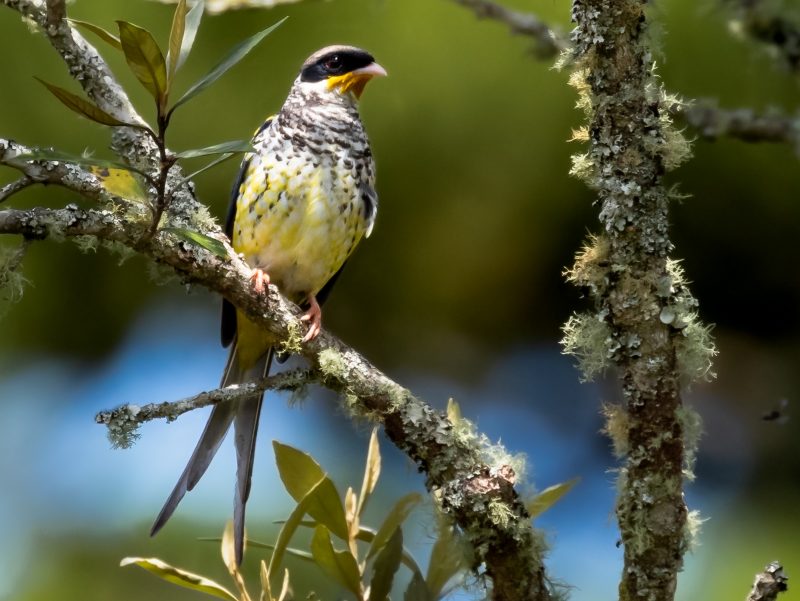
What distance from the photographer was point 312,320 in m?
2.27

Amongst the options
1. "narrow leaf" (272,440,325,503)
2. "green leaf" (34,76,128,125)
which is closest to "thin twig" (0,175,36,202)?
"green leaf" (34,76,128,125)

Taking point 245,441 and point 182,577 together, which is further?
point 245,441

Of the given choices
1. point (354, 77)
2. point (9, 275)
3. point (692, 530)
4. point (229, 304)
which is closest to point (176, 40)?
point (9, 275)

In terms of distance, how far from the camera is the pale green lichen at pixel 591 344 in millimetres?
1595

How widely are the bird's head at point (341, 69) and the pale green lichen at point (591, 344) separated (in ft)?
4.60

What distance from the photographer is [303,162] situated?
2.62 m

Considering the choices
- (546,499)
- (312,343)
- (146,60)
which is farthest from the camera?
(312,343)

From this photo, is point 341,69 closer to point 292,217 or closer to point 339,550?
point 292,217

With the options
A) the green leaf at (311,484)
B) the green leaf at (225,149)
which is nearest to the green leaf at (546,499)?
the green leaf at (311,484)

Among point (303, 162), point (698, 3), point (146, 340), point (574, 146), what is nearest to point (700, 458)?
point (574, 146)

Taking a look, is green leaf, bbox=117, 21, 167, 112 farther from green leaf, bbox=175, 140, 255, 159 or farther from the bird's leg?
the bird's leg

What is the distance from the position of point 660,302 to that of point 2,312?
101cm

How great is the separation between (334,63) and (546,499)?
154 cm

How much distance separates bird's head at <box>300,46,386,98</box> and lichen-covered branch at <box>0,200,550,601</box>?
1100 mm
